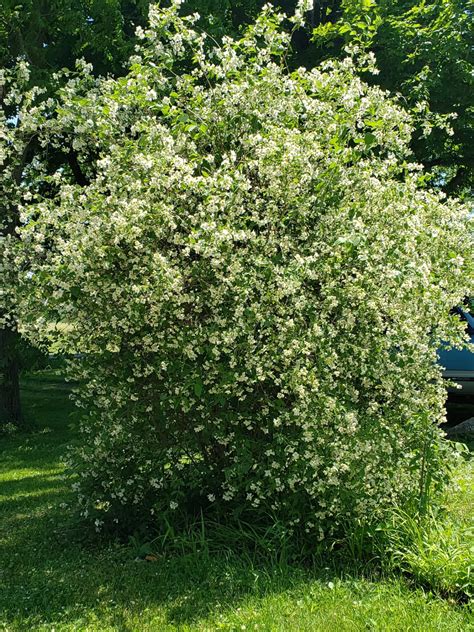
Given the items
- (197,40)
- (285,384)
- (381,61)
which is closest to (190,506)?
(285,384)

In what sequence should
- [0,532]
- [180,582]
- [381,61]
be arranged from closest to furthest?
[180,582] < [0,532] < [381,61]

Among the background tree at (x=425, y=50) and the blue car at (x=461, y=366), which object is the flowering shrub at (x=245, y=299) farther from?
the background tree at (x=425, y=50)

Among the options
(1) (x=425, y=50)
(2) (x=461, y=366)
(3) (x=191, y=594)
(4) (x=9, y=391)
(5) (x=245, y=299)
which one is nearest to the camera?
(3) (x=191, y=594)

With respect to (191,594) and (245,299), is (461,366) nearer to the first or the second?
(245,299)

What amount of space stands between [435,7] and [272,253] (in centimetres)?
814

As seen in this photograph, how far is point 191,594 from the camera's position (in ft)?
13.2

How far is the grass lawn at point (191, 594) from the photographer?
3576 mm

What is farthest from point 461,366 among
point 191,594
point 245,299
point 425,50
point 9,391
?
point 9,391

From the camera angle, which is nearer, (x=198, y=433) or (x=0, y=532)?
(x=198, y=433)

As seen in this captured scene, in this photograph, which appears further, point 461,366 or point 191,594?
point 461,366

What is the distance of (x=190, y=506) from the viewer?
16.8 feet

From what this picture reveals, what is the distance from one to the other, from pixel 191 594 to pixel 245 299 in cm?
185

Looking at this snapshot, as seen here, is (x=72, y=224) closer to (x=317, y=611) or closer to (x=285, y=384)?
(x=285, y=384)

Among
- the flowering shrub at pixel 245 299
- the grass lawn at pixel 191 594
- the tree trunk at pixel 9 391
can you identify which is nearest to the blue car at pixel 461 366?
the grass lawn at pixel 191 594
